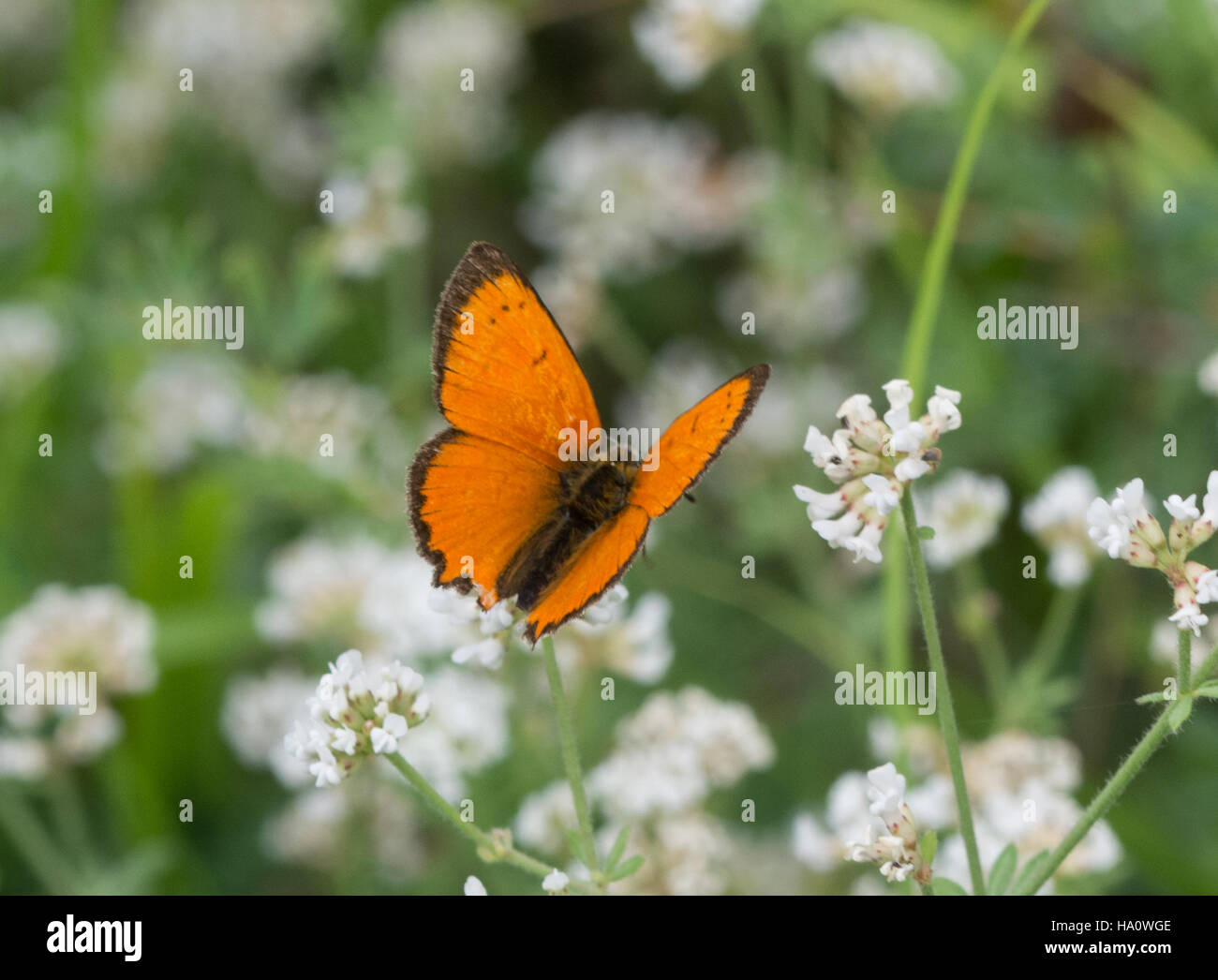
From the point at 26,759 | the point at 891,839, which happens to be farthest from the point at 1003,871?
the point at 26,759

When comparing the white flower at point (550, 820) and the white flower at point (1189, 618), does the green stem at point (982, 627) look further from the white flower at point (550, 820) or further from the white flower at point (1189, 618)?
the white flower at point (1189, 618)

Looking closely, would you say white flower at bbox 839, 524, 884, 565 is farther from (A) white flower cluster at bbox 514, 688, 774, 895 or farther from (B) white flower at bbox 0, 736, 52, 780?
(B) white flower at bbox 0, 736, 52, 780

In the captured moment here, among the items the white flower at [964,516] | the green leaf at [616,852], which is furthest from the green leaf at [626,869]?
the white flower at [964,516]

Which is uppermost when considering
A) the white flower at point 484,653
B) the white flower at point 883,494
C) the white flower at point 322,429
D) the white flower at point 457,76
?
the white flower at point 457,76

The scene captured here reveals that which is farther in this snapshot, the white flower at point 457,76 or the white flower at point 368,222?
the white flower at point 457,76

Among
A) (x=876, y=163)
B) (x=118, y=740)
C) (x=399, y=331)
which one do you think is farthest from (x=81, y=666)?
(x=876, y=163)

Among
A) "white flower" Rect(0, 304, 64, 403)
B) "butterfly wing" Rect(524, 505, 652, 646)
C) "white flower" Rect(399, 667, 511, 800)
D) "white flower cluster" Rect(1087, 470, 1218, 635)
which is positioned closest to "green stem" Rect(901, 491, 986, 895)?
"white flower cluster" Rect(1087, 470, 1218, 635)
